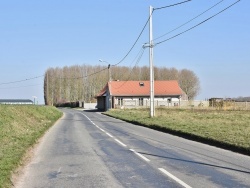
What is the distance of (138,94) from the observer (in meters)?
81.7

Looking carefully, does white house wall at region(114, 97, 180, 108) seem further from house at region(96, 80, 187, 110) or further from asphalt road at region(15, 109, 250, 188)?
asphalt road at region(15, 109, 250, 188)

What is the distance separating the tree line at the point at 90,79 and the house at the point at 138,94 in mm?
39354

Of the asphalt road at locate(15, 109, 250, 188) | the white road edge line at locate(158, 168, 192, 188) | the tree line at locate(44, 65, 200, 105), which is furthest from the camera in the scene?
the tree line at locate(44, 65, 200, 105)

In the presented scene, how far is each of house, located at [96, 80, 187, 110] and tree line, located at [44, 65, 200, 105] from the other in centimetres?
3935

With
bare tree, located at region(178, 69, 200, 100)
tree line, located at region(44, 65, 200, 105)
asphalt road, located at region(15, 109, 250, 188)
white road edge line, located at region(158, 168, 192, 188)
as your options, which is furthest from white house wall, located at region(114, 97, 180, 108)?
white road edge line, located at region(158, 168, 192, 188)

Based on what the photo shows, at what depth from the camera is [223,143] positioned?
15344mm

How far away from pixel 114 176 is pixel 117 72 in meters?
120

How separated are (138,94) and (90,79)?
166 feet

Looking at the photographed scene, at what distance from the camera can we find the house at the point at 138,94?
258ft

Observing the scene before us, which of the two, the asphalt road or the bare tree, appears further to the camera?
the bare tree

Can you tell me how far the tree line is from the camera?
12450 cm

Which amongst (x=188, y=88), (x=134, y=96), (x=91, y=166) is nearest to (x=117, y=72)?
(x=188, y=88)

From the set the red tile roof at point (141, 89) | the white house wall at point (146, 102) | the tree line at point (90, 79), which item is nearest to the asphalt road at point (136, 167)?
the white house wall at point (146, 102)

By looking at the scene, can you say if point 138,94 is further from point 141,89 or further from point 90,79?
point 90,79
